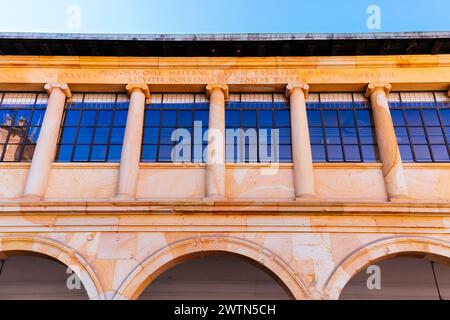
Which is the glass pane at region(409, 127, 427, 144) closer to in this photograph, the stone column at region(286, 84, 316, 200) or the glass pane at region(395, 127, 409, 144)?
the glass pane at region(395, 127, 409, 144)

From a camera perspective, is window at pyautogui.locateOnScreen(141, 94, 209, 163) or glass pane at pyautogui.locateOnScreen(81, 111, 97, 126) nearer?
window at pyautogui.locateOnScreen(141, 94, 209, 163)

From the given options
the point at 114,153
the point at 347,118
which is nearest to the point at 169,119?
the point at 114,153

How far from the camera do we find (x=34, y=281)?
9.49 m

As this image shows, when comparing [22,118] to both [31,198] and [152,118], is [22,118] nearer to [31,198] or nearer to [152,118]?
[31,198]

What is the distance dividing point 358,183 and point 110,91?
18.9ft

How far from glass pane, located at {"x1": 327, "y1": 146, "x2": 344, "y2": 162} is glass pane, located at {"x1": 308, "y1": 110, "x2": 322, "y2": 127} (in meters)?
0.63

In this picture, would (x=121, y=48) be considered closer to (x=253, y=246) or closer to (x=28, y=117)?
(x=28, y=117)

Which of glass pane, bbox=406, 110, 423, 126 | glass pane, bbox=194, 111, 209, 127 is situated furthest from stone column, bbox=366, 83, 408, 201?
glass pane, bbox=194, 111, 209, 127

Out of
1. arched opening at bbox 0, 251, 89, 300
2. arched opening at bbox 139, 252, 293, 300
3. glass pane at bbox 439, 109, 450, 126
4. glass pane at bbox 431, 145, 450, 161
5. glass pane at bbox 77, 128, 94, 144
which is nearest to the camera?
glass pane at bbox 431, 145, 450, 161

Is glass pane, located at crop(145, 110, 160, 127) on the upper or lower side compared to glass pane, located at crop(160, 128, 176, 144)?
upper

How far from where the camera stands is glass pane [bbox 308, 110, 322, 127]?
899 centimetres

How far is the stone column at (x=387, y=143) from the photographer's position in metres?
7.88

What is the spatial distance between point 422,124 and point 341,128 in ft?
5.76

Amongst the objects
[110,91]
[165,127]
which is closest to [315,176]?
[165,127]
